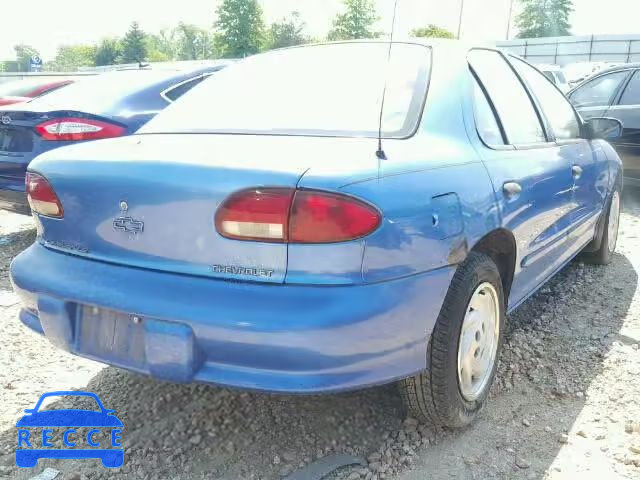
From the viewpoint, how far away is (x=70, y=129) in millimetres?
4516

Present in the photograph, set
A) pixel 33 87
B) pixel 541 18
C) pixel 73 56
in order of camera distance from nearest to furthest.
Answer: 1. pixel 33 87
2. pixel 541 18
3. pixel 73 56

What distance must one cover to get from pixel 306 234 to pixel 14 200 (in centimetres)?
363

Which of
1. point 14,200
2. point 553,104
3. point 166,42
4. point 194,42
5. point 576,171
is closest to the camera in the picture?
point 576,171

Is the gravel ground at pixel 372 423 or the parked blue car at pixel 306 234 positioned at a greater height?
the parked blue car at pixel 306 234

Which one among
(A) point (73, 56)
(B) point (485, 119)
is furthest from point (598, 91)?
(A) point (73, 56)

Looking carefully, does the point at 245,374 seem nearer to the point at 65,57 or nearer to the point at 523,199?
the point at 523,199

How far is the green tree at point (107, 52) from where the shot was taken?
84.7m

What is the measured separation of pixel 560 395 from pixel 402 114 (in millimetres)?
1470

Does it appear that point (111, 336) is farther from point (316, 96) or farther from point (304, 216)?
point (316, 96)

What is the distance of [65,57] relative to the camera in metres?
101

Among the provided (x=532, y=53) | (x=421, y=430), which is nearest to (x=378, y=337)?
(x=421, y=430)

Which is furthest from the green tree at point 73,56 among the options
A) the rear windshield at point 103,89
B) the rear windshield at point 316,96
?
the rear windshield at point 316,96

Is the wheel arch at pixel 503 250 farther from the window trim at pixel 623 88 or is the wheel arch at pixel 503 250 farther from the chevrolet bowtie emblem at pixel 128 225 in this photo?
the window trim at pixel 623 88

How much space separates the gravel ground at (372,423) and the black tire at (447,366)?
151 millimetres
